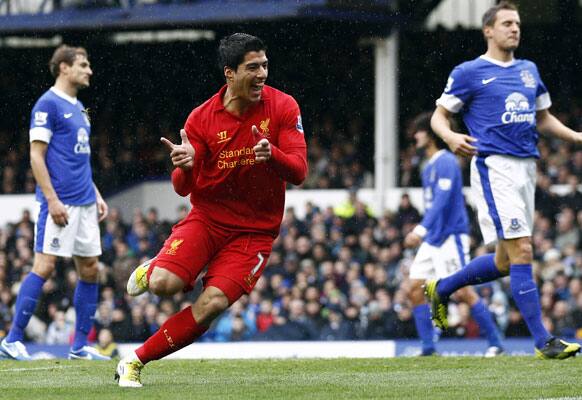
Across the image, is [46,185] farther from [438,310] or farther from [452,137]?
[452,137]

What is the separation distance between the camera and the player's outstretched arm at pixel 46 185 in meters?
10.8

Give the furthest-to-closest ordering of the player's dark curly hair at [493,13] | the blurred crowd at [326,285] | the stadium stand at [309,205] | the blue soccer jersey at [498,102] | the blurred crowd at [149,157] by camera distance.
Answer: the blurred crowd at [149,157] < the stadium stand at [309,205] < the blurred crowd at [326,285] < the player's dark curly hair at [493,13] < the blue soccer jersey at [498,102]

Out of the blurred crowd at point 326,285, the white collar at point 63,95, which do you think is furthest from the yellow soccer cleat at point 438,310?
the blurred crowd at point 326,285

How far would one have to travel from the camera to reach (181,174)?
7.67 metres

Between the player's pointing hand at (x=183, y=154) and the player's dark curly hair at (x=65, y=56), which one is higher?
the player's dark curly hair at (x=65, y=56)

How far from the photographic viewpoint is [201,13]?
24656 millimetres

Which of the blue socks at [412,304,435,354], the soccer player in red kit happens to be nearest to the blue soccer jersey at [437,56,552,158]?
the soccer player in red kit

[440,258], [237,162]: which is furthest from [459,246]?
[237,162]

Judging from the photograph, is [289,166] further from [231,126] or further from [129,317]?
[129,317]

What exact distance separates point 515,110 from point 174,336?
11.4 ft

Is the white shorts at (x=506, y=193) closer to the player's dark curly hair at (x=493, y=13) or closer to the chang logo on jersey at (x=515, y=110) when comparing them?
the chang logo on jersey at (x=515, y=110)

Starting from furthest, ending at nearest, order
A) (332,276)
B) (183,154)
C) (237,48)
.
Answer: (332,276), (237,48), (183,154)

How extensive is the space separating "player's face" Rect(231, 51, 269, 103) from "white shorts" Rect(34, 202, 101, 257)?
3.75 m

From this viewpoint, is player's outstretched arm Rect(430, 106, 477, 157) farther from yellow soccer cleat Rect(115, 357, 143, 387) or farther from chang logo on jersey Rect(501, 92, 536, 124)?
yellow soccer cleat Rect(115, 357, 143, 387)
